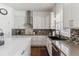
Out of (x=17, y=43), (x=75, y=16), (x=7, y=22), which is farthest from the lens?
(x=75, y=16)

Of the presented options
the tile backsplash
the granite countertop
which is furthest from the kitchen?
the tile backsplash

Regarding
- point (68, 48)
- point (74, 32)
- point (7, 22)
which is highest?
point (7, 22)

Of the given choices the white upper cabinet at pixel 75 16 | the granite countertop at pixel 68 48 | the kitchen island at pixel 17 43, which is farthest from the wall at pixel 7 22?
the white upper cabinet at pixel 75 16

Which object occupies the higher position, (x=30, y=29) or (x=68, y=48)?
(x=30, y=29)

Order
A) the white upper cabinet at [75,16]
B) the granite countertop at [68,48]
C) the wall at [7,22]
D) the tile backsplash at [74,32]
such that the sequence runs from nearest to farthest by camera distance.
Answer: the granite countertop at [68,48]
the wall at [7,22]
the white upper cabinet at [75,16]
the tile backsplash at [74,32]

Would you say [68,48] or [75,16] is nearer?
[68,48]

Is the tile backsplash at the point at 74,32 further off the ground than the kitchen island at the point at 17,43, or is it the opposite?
the tile backsplash at the point at 74,32

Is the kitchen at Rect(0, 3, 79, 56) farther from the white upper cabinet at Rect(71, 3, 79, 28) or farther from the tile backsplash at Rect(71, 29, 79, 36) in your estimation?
the tile backsplash at Rect(71, 29, 79, 36)

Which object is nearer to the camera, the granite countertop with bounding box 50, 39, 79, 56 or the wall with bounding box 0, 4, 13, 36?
the granite countertop with bounding box 50, 39, 79, 56

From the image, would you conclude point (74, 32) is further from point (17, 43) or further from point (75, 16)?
point (17, 43)

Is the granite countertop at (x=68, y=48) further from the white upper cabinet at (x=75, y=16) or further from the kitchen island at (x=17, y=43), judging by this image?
the kitchen island at (x=17, y=43)

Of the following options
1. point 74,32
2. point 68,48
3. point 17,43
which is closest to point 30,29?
point 17,43

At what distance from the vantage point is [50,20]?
1.90m

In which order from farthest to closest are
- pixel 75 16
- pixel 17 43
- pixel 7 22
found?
pixel 75 16, pixel 17 43, pixel 7 22
